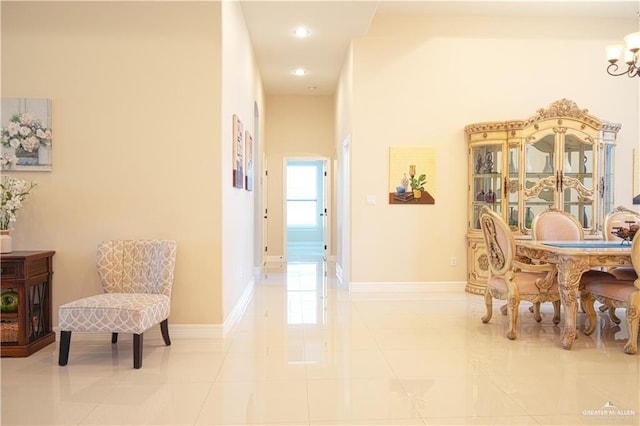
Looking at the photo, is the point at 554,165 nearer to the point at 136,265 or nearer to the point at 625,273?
the point at 625,273

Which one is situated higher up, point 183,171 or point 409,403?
point 183,171

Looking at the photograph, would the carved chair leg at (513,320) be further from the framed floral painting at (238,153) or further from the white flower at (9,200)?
the white flower at (9,200)

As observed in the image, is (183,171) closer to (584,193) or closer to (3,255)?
(3,255)

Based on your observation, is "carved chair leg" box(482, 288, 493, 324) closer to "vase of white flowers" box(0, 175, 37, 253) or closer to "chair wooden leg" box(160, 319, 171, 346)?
"chair wooden leg" box(160, 319, 171, 346)

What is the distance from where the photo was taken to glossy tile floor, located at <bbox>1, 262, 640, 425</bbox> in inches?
98.0

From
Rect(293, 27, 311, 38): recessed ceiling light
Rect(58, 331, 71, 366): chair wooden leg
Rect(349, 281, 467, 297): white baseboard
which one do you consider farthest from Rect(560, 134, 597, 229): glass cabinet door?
Rect(58, 331, 71, 366): chair wooden leg

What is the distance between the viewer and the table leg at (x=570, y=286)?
3596 mm

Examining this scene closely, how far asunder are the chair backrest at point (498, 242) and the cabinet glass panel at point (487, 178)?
160 centimetres

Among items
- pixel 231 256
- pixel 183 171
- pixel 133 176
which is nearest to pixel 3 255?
pixel 133 176

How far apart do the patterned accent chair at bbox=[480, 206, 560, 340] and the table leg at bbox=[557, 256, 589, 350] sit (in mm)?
252

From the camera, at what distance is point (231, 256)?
14.3 feet

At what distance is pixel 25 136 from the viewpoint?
12.3 ft

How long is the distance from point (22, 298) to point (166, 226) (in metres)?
1.13

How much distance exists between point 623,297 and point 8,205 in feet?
15.6
